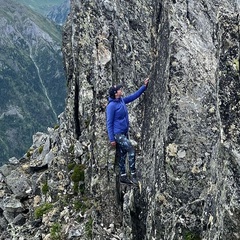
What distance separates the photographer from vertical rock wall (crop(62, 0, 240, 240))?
13.9 metres

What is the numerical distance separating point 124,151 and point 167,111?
4.10 meters

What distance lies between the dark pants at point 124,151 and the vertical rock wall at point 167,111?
1.59 ft

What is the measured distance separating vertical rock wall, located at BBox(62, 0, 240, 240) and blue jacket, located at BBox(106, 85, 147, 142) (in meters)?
1.29

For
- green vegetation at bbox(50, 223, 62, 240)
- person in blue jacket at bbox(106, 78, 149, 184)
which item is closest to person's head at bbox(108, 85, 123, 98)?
person in blue jacket at bbox(106, 78, 149, 184)

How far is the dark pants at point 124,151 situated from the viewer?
2156 centimetres

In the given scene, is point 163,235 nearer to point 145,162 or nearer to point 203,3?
point 145,162

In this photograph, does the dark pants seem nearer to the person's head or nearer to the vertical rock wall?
the vertical rock wall

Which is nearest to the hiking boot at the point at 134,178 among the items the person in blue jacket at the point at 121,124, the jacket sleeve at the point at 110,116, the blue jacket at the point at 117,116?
the person in blue jacket at the point at 121,124

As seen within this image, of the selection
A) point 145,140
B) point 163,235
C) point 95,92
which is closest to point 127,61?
Result: point 95,92

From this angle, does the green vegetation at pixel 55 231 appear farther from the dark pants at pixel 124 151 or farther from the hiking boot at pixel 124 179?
the dark pants at pixel 124 151

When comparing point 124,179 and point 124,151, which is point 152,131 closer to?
point 124,151

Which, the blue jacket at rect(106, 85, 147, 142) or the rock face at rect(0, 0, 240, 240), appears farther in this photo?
the blue jacket at rect(106, 85, 147, 142)

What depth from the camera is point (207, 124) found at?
60.7 feet

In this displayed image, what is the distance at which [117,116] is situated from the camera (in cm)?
2112
